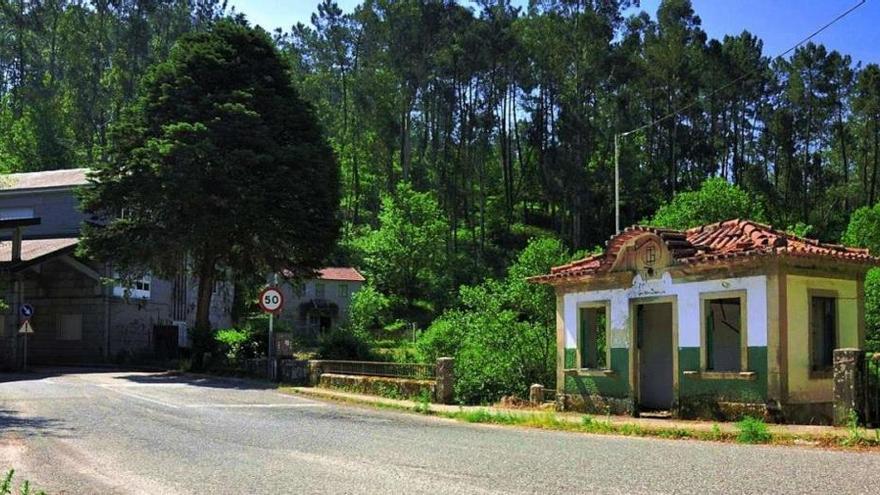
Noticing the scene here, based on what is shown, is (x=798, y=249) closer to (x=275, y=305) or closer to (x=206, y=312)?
(x=275, y=305)

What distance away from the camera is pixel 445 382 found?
806 inches

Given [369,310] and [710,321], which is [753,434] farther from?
[369,310]

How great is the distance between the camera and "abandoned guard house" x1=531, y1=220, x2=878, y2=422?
15328mm

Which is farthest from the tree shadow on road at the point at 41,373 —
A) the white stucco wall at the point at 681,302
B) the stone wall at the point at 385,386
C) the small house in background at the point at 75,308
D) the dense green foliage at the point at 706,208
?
the dense green foliage at the point at 706,208

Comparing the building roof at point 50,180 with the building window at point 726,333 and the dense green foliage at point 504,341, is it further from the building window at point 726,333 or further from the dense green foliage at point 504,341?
the building window at point 726,333

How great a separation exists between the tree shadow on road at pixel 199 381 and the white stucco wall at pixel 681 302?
10.2m

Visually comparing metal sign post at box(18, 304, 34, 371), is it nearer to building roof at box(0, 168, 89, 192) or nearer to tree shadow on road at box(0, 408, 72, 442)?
building roof at box(0, 168, 89, 192)

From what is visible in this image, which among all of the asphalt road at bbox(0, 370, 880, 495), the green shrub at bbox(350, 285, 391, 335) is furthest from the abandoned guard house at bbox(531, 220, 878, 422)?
the green shrub at bbox(350, 285, 391, 335)

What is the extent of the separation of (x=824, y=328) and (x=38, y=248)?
3363 centimetres

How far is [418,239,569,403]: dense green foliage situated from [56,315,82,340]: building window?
21726mm

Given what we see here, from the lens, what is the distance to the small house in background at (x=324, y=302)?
63.0m

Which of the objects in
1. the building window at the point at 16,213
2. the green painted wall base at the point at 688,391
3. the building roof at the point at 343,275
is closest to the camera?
the green painted wall base at the point at 688,391

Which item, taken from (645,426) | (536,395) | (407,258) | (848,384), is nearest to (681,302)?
(645,426)

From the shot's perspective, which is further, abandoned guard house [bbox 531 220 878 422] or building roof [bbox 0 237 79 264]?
building roof [bbox 0 237 79 264]
